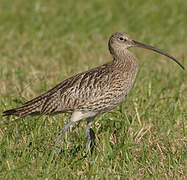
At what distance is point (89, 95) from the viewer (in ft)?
20.3

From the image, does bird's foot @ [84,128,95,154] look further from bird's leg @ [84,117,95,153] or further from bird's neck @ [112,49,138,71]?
bird's neck @ [112,49,138,71]

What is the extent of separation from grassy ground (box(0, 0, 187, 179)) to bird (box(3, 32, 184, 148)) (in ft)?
0.66

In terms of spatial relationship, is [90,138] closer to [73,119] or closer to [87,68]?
[73,119]

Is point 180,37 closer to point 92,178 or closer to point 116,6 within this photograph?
point 116,6

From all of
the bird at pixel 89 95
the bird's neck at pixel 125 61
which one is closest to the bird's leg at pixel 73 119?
the bird at pixel 89 95

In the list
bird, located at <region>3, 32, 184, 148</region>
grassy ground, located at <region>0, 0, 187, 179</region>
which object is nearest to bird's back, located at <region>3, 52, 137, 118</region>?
bird, located at <region>3, 32, 184, 148</region>

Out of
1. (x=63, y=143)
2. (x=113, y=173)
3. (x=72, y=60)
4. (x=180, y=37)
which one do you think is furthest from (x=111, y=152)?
(x=180, y=37)

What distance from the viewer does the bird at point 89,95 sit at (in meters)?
6.12

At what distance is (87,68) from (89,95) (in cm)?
277

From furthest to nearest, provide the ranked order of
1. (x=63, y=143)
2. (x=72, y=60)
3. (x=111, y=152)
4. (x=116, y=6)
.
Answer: (x=116, y=6), (x=72, y=60), (x=63, y=143), (x=111, y=152)

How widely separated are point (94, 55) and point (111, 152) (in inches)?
191

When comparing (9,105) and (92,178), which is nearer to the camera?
(92,178)

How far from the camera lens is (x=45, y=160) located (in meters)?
5.41

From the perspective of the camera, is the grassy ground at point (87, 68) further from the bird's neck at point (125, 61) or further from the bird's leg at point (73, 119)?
the bird's neck at point (125, 61)
